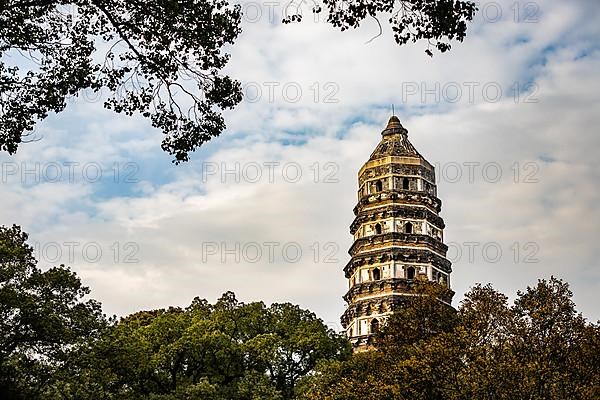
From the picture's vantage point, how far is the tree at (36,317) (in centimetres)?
2184

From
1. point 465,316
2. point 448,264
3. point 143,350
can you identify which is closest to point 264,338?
point 143,350

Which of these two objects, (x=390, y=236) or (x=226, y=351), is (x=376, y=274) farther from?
(x=226, y=351)

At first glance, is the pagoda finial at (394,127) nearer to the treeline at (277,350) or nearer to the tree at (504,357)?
the treeline at (277,350)

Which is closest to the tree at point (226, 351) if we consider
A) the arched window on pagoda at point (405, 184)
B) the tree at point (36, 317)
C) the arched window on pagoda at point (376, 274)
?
the tree at point (36, 317)

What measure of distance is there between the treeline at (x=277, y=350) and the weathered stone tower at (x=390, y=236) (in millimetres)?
7879

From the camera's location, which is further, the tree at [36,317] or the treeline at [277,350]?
the tree at [36,317]

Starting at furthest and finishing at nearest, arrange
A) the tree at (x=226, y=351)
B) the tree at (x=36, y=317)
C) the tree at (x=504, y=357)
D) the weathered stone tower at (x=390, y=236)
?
the weathered stone tower at (x=390, y=236) → the tree at (x=226, y=351) → the tree at (x=36, y=317) → the tree at (x=504, y=357)

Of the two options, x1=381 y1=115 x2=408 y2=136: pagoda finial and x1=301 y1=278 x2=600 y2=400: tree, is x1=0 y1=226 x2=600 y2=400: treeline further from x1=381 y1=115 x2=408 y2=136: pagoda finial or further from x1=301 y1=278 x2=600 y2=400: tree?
x1=381 y1=115 x2=408 y2=136: pagoda finial

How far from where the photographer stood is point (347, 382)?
21594 millimetres

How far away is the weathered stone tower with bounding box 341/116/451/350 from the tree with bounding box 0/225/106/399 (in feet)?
58.2

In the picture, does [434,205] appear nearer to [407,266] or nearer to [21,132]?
[407,266]

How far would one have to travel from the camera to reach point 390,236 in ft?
132

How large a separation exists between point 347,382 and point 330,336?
31.1 feet

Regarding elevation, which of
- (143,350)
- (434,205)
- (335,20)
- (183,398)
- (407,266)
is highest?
(434,205)
